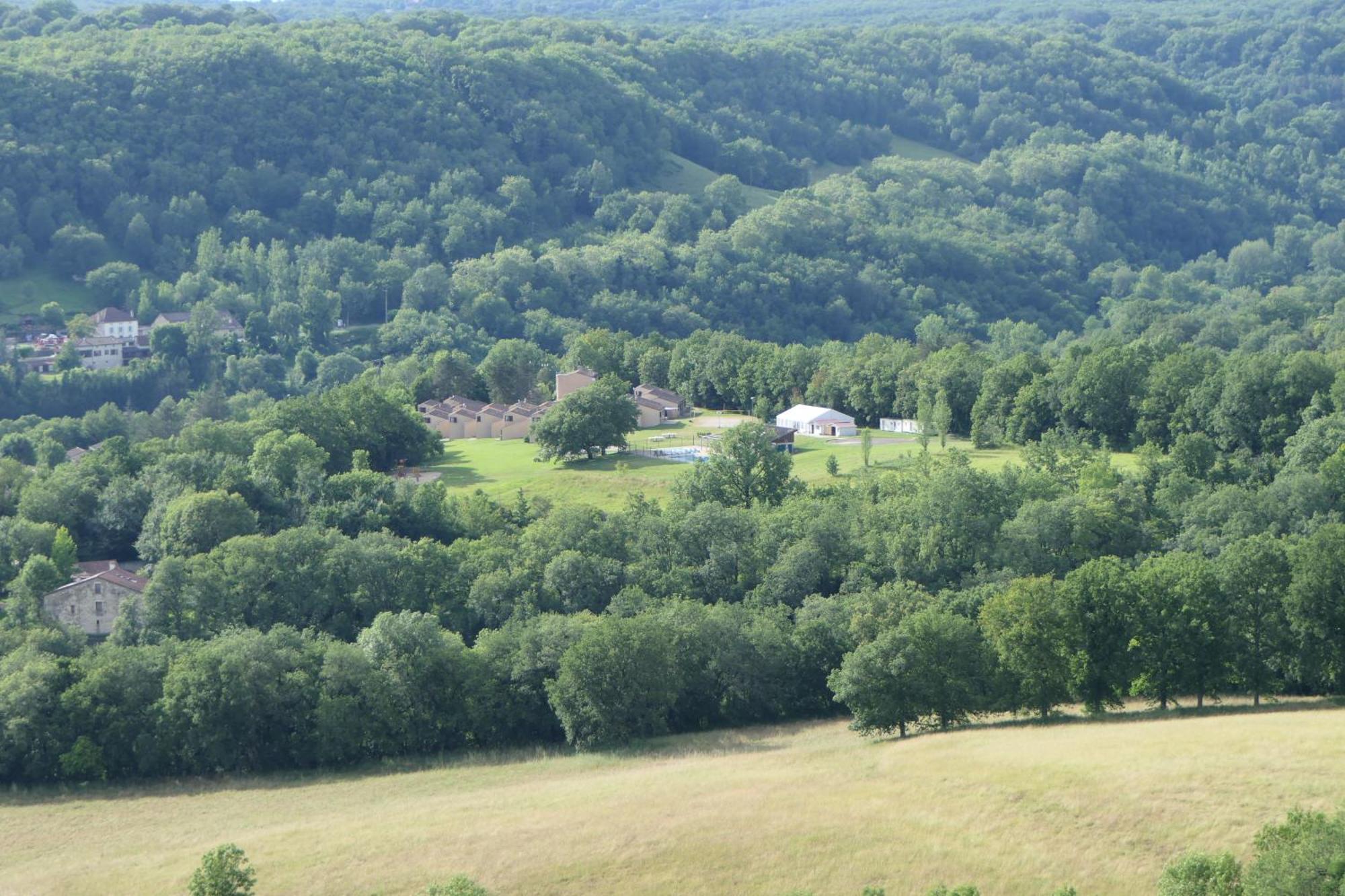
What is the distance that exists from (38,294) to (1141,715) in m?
104

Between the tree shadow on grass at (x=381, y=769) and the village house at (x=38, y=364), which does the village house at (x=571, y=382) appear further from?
the tree shadow on grass at (x=381, y=769)

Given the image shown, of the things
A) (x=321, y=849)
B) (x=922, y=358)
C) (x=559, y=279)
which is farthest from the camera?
(x=559, y=279)

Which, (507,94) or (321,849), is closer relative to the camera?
(321,849)

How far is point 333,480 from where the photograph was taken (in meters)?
72.1

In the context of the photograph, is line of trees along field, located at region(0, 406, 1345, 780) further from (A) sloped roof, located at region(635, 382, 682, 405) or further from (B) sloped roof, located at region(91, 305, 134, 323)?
(B) sloped roof, located at region(91, 305, 134, 323)

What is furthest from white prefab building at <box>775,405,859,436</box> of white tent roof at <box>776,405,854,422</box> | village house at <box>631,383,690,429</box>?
village house at <box>631,383,690,429</box>

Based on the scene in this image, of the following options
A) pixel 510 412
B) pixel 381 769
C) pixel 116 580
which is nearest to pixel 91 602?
pixel 116 580

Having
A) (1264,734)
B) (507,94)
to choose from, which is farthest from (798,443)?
(507,94)

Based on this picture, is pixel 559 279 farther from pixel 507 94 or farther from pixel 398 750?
pixel 398 750

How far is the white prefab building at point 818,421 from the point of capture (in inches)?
3402

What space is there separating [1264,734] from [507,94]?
512ft

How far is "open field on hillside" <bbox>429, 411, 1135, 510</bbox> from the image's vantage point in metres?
75.1

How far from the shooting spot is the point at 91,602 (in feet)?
205

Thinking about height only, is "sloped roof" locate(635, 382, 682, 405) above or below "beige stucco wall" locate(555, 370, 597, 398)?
below
